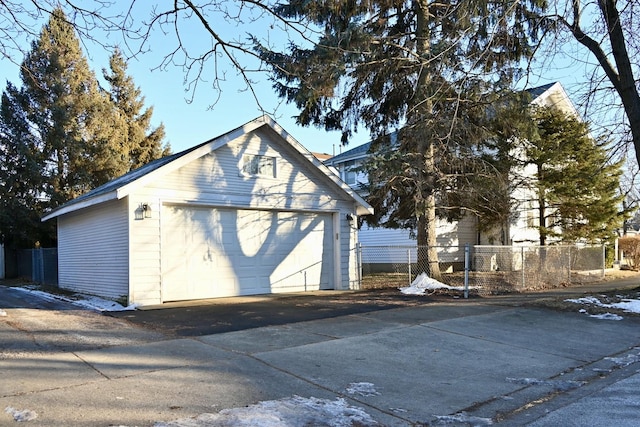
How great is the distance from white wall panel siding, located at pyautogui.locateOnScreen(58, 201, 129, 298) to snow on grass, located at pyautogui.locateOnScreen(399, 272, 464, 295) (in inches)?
290

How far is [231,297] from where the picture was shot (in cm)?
1255

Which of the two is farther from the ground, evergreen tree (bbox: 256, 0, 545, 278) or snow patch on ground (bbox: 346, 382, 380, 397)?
evergreen tree (bbox: 256, 0, 545, 278)

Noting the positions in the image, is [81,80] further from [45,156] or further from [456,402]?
[456,402]

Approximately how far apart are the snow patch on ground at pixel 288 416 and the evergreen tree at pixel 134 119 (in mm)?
28823

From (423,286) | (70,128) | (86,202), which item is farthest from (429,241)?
(70,128)

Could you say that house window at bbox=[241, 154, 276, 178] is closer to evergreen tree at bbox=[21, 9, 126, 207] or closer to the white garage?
the white garage

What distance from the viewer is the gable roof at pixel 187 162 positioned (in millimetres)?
10992

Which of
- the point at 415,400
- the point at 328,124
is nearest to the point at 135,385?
the point at 415,400

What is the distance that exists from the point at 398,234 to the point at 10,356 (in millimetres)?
18456

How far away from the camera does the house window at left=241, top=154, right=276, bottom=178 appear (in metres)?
13.3

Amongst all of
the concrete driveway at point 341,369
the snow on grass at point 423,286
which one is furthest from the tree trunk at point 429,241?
the concrete driveway at point 341,369

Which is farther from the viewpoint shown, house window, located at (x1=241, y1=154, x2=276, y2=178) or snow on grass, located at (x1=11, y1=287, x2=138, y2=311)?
house window, located at (x1=241, y1=154, x2=276, y2=178)

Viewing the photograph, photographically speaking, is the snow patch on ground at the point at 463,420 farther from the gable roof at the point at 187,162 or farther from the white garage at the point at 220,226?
the gable roof at the point at 187,162

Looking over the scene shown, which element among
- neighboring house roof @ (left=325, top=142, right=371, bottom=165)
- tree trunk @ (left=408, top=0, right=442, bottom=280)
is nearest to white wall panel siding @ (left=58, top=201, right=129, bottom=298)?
tree trunk @ (left=408, top=0, right=442, bottom=280)
